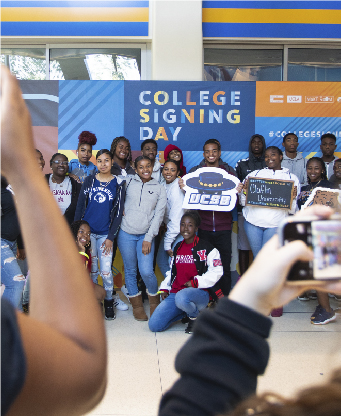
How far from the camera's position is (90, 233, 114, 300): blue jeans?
4.03m

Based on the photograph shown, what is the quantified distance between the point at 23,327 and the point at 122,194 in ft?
12.2

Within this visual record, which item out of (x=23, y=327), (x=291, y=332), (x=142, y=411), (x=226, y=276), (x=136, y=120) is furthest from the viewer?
(x=136, y=120)

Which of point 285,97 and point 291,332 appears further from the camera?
point 285,97

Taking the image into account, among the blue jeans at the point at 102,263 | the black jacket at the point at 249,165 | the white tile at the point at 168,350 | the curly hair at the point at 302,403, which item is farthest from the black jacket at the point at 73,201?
the curly hair at the point at 302,403

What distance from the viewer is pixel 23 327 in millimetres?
419

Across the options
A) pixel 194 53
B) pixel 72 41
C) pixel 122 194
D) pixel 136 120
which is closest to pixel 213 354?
pixel 122 194

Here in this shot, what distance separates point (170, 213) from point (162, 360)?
1.73 m

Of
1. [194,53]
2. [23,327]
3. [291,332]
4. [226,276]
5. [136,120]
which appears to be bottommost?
[291,332]

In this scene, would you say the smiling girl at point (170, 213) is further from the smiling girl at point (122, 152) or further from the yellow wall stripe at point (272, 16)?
the yellow wall stripe at point (272, 16)

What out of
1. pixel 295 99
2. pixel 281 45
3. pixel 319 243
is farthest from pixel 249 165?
pixel 319 243

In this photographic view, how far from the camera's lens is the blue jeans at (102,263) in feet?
13.2

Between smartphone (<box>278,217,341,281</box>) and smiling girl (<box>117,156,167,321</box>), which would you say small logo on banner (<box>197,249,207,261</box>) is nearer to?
smiling girl (<box>117,156,167,321</box>)

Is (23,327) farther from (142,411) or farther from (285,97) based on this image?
(285,97)

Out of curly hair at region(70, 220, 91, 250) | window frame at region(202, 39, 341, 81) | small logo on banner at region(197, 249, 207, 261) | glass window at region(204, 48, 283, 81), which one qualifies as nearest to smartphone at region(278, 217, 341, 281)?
small logo on banner at region(197, 249, 207, 261)
